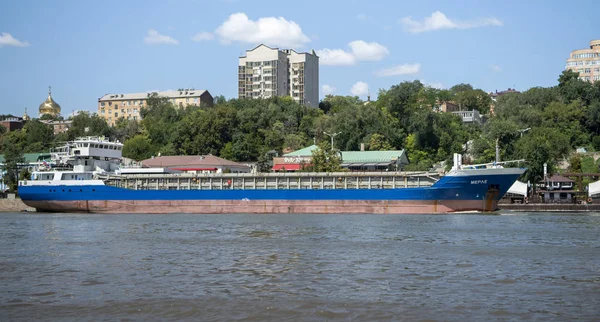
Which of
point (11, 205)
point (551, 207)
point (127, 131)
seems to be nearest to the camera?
point (551, 207)

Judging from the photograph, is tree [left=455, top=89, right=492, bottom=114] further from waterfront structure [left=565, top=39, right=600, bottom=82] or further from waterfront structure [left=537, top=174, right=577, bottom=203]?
waterfront structure [left=537, top=174, right=577, bottom=203]

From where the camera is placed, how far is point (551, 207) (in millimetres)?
58938

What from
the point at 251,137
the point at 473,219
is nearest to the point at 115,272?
the point at 473,219

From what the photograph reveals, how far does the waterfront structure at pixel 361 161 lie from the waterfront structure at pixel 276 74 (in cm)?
5908

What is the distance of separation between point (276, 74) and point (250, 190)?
93251 millimetres

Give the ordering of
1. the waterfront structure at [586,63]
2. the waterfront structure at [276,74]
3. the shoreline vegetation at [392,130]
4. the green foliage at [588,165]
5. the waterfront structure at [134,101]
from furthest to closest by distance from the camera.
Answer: the waterfront structure at [586,63]
the waterfront structure at [134,101]
the waterfront structure at [276,74]
the shoreline vegetation at [392,130]
the green foliage at [588,165]

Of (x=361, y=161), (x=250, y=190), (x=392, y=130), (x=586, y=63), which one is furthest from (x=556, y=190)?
(x=586, y=63)

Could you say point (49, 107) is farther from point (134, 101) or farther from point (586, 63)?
point (586, 63)

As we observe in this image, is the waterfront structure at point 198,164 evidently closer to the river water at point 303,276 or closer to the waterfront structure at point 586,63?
the river water at point 303,276

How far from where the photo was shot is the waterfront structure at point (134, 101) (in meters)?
152

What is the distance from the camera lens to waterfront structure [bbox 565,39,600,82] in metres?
160

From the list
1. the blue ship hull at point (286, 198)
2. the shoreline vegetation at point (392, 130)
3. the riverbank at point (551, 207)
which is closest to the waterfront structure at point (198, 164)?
the shoreline vegetation at point (392, 130)

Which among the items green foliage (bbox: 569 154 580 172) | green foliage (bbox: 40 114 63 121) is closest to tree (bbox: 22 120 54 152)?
green foliage (bbox: 40 114 63 121)

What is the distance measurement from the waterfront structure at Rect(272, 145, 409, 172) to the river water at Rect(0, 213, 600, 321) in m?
49.3
